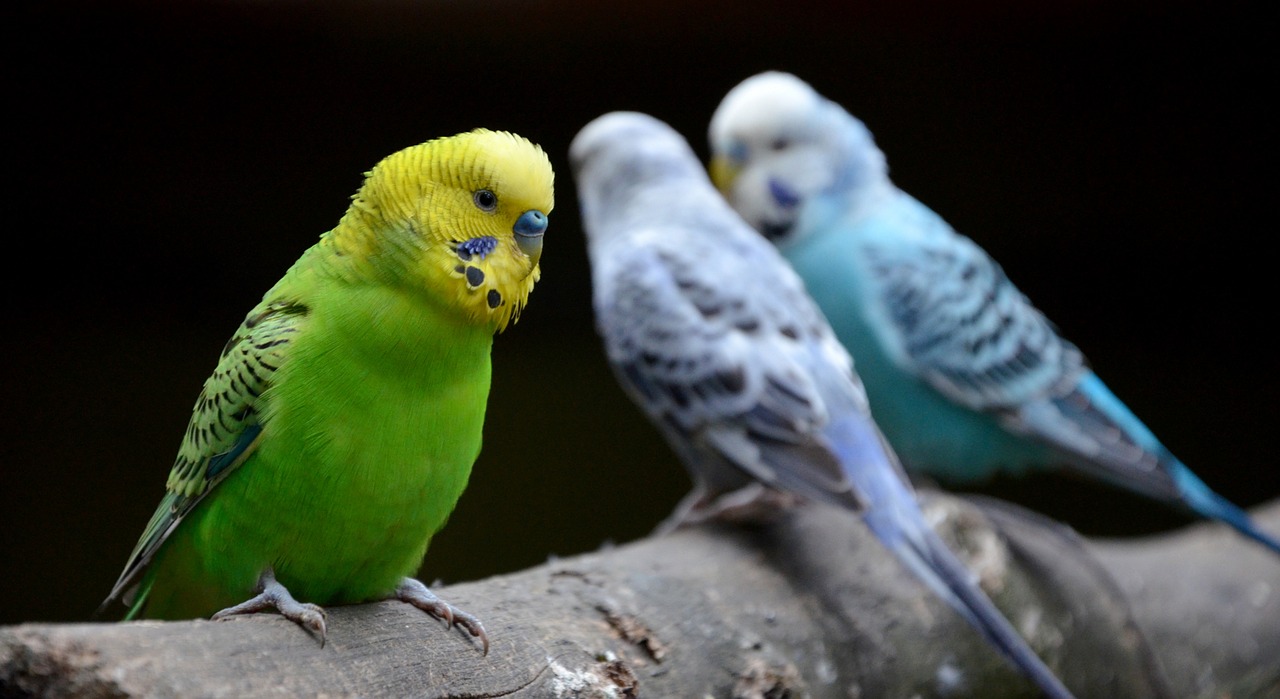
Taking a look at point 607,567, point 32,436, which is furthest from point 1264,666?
point 32,436

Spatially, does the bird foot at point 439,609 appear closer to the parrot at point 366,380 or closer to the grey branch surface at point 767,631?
the grey branch surface at point 767,631

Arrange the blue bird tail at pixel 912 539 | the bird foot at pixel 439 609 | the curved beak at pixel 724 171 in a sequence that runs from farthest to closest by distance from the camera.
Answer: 1. the curved beak at pixel 724 171
2. the blue bird tail at pixel 912 539
3. the bird foot at pixel 439 609

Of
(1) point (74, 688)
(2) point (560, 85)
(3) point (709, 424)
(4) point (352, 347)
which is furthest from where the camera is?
(2) point (560, 85)

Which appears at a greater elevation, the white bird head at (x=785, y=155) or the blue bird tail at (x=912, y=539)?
the white bird head at (x=785, y=155)

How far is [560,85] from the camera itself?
3463 millimetres

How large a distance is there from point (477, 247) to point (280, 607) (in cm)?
52

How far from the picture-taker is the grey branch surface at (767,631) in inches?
49.3

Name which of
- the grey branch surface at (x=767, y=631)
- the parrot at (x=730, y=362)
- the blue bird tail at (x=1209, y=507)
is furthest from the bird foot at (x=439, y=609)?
the blue bird tail at (x=1209, y=507)

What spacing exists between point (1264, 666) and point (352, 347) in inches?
102

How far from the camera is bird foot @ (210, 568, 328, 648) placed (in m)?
1.36

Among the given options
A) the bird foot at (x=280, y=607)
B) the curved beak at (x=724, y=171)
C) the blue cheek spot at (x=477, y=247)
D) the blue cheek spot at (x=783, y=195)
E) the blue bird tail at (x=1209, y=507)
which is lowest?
the blue bird tail at (x=1209, y=507)

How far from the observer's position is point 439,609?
60.5 inches

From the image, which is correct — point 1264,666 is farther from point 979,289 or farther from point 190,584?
point 190,584

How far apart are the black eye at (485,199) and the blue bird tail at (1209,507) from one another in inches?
83.1
